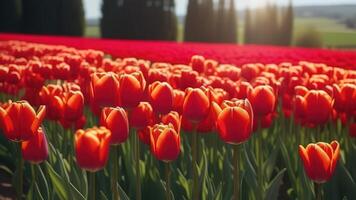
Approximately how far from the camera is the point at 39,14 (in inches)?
1224

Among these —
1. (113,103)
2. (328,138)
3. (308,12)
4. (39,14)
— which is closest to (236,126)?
(113,103)

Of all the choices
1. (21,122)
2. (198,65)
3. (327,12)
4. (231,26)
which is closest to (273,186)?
(21,122)

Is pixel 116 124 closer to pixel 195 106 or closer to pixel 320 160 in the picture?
pixel 195 106

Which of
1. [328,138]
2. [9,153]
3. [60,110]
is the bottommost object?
[9,153]

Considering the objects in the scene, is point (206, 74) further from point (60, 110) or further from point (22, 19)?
point (22, 19)

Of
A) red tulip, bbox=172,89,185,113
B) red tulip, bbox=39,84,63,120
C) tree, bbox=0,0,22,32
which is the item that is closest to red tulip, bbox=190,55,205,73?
red tulip, bbox=39,84,63,120

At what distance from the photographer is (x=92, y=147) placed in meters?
1.95

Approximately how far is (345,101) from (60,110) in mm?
1598

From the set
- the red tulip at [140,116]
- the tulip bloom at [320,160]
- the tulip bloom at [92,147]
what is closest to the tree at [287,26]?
the red tulip at [140,116]

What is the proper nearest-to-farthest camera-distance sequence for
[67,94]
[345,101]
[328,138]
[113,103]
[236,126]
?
[236,126]
[113,103]
[67,94]
[345,101]
[328,138]

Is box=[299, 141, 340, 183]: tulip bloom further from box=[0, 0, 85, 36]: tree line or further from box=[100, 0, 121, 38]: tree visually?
box=[0, 0, 85, 36]: tree line

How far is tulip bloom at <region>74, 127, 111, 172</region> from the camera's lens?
6.37 ft

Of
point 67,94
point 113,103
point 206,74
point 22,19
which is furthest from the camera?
point 22,19

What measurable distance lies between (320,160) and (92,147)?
0.90 metres
